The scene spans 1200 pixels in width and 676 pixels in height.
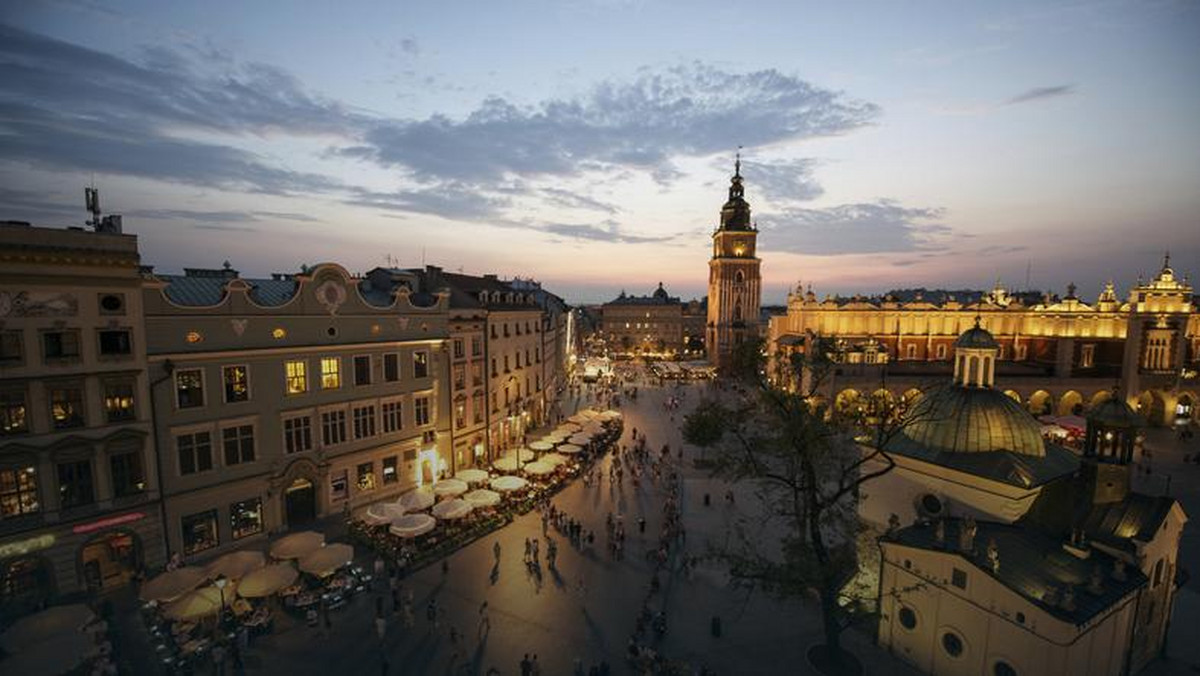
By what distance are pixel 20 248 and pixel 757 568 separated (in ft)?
98.3

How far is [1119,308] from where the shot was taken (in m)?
63.3

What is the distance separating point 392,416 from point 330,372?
16.2 feet

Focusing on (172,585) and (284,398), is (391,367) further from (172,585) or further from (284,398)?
(172,585)

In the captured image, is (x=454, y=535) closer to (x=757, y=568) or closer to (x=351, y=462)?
(x=351, y=462)

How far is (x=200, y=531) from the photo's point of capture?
83.7 ft

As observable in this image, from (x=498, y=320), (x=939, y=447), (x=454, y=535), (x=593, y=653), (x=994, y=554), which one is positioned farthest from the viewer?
(x=498, y=320)

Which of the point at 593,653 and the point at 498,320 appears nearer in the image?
the point at 593,653

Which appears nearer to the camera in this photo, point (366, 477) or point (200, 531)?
point (200, 531)

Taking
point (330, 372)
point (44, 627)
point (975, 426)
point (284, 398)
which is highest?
point (330, 372)

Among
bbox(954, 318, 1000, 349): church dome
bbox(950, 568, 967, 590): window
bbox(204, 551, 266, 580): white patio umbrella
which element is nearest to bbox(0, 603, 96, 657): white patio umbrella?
bbox(204, 551, 266, 580): white patio umbrella

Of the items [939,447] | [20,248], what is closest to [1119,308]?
[939,447]

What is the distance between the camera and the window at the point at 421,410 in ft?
114

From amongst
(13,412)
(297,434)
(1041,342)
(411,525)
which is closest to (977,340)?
(411,525)

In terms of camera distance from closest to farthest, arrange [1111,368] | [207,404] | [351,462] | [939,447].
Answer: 1. [939,447]
2. [207,404]
3. [351,462]
4. [1111,368]
